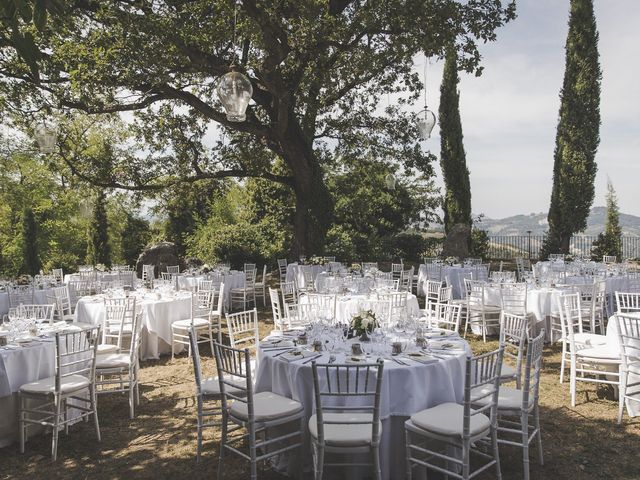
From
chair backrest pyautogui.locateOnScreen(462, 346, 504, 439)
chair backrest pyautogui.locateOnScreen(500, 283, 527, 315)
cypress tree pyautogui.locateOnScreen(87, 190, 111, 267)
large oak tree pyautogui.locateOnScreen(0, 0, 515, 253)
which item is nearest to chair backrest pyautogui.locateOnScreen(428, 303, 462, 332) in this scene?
chair backrest pyautogui.locateOnScreen(500, 283, 527, 315)

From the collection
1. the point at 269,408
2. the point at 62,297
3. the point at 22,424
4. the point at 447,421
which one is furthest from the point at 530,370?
the point at 62,297

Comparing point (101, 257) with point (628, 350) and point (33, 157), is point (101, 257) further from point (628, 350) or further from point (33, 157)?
point (628, 350)

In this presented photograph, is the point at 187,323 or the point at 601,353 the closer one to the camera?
the point at 601,353

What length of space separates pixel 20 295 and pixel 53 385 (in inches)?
247

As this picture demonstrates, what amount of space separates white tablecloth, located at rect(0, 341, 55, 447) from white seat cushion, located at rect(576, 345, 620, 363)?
5.91 metres

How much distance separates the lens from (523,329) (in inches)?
180

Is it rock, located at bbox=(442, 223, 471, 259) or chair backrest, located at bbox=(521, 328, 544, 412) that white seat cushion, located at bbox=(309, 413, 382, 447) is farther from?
rock, located at bbox=(442, 223, 471, 259)

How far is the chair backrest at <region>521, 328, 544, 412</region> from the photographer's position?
3.78 metres

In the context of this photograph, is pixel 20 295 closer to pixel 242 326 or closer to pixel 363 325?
pixel 242 326

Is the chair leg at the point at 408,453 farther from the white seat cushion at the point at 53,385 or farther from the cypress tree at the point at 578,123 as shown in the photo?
the cypress tree at the point at 578,123

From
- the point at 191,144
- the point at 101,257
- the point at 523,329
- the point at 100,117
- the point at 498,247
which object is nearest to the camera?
the point at 523,329

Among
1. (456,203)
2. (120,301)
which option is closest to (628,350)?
(120,301)

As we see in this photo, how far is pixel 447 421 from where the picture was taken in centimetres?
362

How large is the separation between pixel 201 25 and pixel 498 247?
19.2 meters
